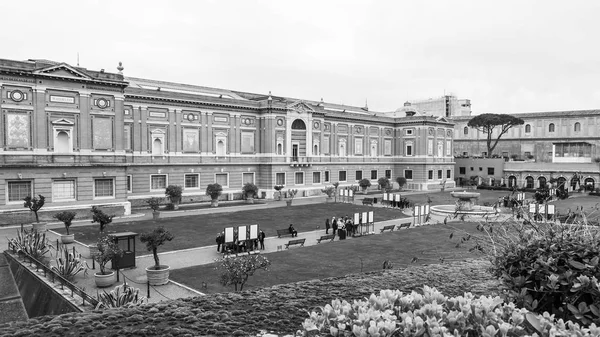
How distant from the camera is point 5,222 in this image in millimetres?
31953

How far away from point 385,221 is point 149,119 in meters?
26.4

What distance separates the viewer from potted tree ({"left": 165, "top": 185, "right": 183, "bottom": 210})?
41.4 meters

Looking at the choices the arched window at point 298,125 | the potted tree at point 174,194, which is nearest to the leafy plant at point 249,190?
the potted tree at point 174,194

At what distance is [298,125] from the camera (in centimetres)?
5606

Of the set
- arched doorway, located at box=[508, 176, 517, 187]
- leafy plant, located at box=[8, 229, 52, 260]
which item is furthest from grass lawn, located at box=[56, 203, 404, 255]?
arched doorway, located at box=[508, 176, 517, 187]

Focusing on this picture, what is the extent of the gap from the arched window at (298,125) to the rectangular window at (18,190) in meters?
31.0

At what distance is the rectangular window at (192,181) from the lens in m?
47.2

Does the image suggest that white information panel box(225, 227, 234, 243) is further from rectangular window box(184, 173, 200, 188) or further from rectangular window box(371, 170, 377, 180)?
rectangular window box(371, 170, 377, 180)

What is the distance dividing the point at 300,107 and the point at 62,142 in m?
29.2

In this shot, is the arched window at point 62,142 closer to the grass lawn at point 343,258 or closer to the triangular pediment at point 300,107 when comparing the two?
the grass lawn at point 343,258

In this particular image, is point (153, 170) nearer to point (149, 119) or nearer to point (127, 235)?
point (149, 119)

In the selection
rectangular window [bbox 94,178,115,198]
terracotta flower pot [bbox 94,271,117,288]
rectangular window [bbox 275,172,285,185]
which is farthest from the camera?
rectangular window [bbox 275,172,285,185]

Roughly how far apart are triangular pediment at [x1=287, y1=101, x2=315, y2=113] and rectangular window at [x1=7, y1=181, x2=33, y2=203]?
30382 millimetres

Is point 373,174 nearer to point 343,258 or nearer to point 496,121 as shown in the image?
point 496,121
